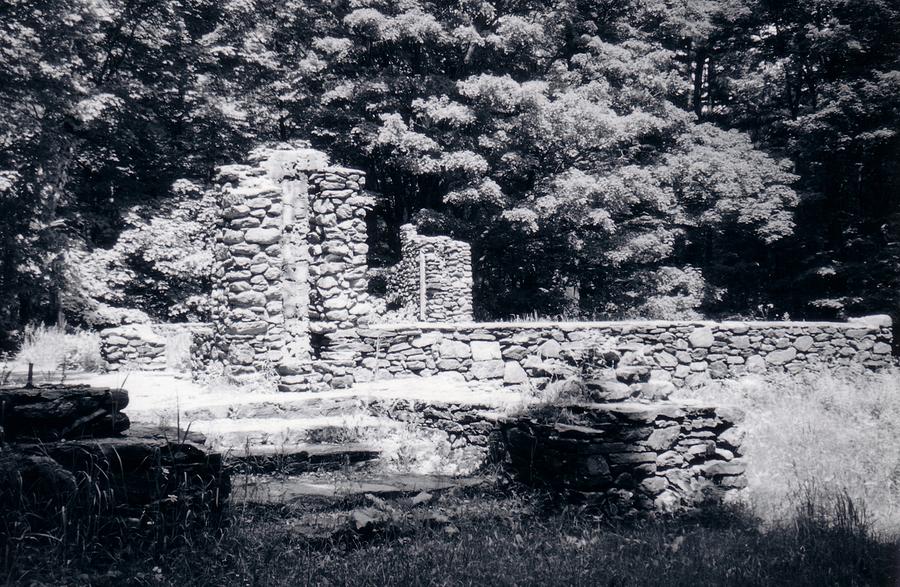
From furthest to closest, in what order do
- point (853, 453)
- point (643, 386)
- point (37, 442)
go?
point (853, 453) → point (643, 386) → point (37, 442)

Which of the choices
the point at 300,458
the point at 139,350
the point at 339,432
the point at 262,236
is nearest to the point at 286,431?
the point at 339,432

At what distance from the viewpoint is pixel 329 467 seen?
5785 mm

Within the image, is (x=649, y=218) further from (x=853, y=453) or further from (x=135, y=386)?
(x=135, y=386)

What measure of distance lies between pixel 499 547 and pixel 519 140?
17341 millimetres

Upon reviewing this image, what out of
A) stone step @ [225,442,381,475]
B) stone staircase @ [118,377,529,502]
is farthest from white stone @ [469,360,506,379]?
stone step @ [225,442,381,475]

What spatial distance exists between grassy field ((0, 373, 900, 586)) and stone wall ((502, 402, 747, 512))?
0.73ft

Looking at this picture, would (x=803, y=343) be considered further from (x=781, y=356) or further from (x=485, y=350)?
(x=485, y=350)

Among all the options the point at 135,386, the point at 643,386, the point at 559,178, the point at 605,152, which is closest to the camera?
the point at 643,386

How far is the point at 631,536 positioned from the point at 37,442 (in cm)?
393

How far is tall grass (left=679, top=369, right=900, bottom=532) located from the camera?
17.2 ft

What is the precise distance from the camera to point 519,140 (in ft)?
64.9

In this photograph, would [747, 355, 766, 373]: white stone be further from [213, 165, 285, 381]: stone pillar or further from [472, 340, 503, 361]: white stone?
[213, 165, 285, 381]: stone pillar

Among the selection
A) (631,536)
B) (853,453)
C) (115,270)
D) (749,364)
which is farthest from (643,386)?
(115,270)

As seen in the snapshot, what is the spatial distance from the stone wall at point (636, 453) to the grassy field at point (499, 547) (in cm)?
22
